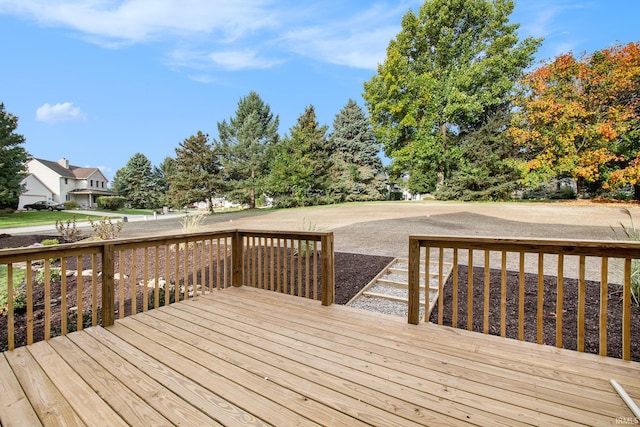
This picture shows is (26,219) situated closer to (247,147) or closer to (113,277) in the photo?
(247,147)

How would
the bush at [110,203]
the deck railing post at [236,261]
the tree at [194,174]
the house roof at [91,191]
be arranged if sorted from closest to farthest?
the deck railing post at [236,261] < the tree at [194,174] < the bush at [110,203] < the house roof at [91,191]

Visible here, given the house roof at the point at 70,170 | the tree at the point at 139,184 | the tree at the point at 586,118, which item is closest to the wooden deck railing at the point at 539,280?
the tree at the point at 586,118

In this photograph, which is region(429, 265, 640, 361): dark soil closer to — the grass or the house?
the grass

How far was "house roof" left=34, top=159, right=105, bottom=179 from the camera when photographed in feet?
91.3

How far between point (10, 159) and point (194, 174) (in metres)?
11.1

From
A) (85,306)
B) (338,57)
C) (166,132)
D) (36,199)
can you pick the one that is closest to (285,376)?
(85,306)

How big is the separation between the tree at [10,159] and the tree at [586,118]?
30.1 m

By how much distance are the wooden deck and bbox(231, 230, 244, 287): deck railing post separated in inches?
49.0

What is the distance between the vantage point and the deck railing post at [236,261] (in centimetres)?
380

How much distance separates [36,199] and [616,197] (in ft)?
137

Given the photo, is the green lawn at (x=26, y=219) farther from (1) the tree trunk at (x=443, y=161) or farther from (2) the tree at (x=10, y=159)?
(1) the tree trunk at (x=443, y=161)

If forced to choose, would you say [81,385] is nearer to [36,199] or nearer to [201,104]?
[201,104]

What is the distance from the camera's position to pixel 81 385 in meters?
1.67

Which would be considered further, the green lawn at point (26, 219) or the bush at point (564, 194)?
the bush at point (564, 194)
